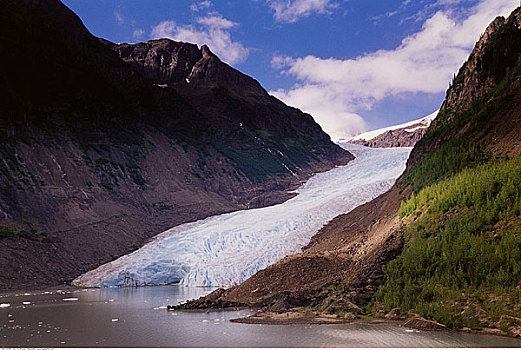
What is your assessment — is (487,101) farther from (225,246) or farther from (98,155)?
(98,155)

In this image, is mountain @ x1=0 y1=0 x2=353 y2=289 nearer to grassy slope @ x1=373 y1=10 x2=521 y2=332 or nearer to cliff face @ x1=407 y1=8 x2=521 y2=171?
grassy slope @ x1=373 y1=10 x2=521 y2=332

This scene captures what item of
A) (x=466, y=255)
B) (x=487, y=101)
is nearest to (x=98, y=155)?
(x=487, y=101)

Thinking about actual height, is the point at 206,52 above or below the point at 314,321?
above

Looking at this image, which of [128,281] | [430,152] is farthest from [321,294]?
[128,281]

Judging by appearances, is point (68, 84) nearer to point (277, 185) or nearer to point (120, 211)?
point (120, 211)

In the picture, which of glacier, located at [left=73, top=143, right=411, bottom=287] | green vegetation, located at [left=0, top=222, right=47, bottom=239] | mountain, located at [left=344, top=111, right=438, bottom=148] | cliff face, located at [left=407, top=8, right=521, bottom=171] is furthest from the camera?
mountain, located at [left=344, top=111, right=438, bottom=148]

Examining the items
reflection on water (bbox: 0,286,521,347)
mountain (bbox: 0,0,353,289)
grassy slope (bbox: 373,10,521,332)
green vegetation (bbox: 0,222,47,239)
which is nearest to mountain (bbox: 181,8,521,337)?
grassy slope (bbox: 373,10,521,332)

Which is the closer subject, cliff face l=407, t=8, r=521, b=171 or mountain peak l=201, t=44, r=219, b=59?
cliff face l=407, t=8, r=521, b=171
